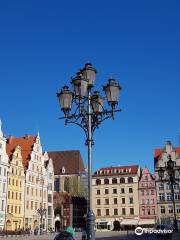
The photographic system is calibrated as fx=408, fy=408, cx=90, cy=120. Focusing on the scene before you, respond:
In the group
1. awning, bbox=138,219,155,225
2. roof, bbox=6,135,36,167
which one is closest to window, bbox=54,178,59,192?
roof, bbox=6,135,36,167

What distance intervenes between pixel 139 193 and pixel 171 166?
64.1 m

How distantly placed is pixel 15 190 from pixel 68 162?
37027mm

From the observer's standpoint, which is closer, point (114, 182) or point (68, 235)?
point (68, 235)

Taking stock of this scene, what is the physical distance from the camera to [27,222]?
73.2 meters

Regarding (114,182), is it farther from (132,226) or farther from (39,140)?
(39,140)

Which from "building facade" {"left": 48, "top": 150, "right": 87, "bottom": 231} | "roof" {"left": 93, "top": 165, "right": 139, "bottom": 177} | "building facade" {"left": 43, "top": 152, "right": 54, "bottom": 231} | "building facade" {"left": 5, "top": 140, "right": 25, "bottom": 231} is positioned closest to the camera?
"building facade" {"left": 5, "top": 140, "right": 25, "bottom": 231}

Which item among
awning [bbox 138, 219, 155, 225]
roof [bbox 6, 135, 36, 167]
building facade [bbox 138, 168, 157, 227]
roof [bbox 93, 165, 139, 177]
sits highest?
roof [bbox 6, 135, 36, 167]

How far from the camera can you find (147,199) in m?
86.9

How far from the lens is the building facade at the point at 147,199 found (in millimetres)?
85312

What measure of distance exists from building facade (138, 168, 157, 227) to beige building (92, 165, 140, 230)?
1.17 metres

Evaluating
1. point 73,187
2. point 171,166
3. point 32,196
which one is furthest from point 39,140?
point 171,166

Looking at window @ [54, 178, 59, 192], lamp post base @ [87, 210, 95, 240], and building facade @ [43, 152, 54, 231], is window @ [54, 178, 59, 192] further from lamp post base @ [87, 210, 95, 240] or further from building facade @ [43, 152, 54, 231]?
lamp post base @ [87, 210, 95, 240]

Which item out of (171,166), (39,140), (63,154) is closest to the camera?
(171,166)

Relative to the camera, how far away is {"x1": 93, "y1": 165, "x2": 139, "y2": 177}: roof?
91.1m
